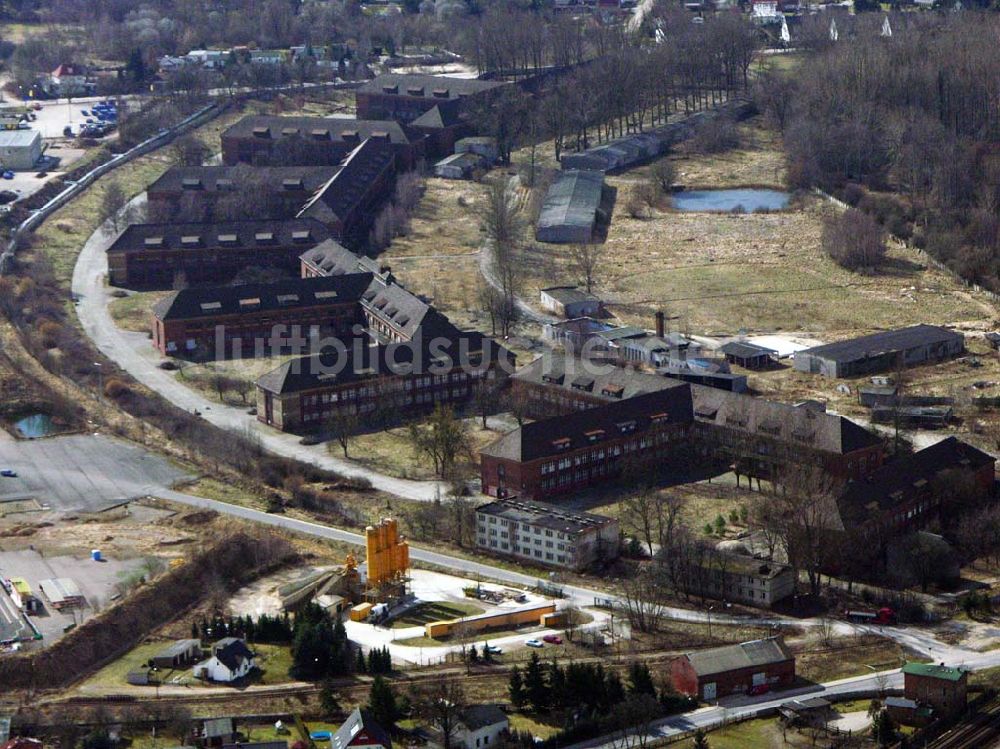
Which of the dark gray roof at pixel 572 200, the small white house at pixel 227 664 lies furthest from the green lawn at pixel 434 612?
the dark gray roof at pixel 572 200

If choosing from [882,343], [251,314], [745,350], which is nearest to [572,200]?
[251,314]

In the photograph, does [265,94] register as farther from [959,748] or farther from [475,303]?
[959,748]

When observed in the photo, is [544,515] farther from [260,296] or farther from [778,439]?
[260,296]

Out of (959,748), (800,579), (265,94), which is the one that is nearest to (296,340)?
(800,579)

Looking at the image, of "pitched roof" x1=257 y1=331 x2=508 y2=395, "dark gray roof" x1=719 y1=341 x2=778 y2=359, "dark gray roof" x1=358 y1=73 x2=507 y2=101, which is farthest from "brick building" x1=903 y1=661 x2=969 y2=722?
"dark gray roof" x1=358 y1=73 x2=507 y2=101

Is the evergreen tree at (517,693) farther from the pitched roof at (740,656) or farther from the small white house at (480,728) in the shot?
the pitched roof at (740,656)

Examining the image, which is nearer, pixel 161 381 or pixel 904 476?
pixel 904 476
